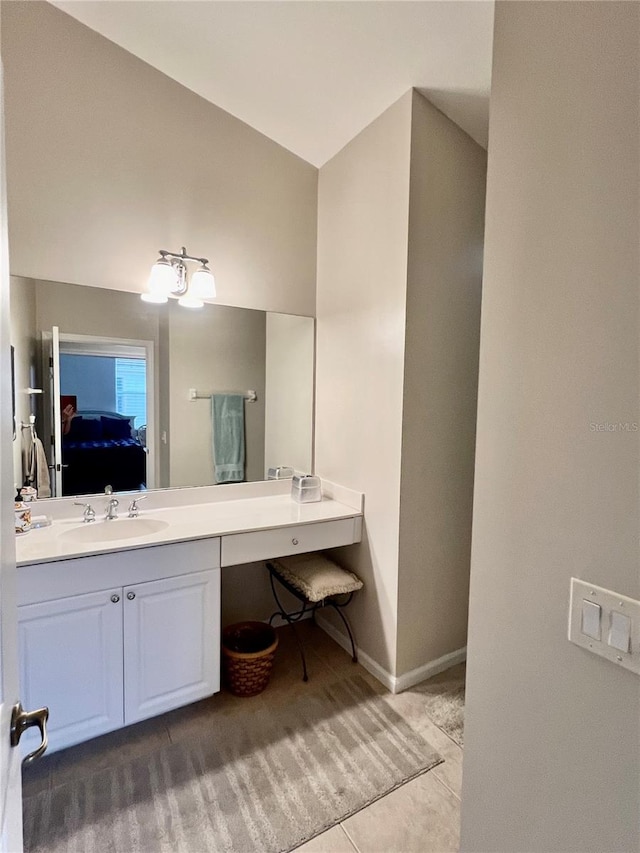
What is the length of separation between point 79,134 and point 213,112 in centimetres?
68

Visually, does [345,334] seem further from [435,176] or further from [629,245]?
[629,245]

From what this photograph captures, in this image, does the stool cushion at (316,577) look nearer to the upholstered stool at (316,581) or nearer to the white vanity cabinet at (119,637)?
the upholstered stool at (316,581)

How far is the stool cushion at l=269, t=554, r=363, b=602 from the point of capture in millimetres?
2025

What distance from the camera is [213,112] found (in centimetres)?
214

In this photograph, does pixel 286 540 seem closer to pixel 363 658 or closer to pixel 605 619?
pixel 363 658

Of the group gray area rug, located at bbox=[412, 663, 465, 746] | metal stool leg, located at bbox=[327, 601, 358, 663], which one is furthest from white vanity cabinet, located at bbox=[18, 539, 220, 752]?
gray area rug, located at bbox=[412, 663, 465, 746]

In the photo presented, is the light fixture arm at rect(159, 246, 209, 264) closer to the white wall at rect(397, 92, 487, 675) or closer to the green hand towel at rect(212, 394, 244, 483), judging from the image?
the green hand towel at rect(212, 394, 244, 483)

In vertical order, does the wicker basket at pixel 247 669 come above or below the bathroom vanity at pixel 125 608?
below

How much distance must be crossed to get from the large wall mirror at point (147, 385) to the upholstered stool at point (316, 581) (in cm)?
53

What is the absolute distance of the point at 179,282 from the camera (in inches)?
81.9

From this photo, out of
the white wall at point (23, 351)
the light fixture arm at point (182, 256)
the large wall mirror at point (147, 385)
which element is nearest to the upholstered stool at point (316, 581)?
the large wall mirror at point (147, 385)

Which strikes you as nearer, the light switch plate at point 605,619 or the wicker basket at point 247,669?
the light switch plate at point 605,619

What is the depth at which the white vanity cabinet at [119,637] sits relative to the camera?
4.78 feet

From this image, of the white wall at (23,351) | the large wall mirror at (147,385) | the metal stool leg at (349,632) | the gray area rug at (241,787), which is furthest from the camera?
the metal stool leg at (349,632)
